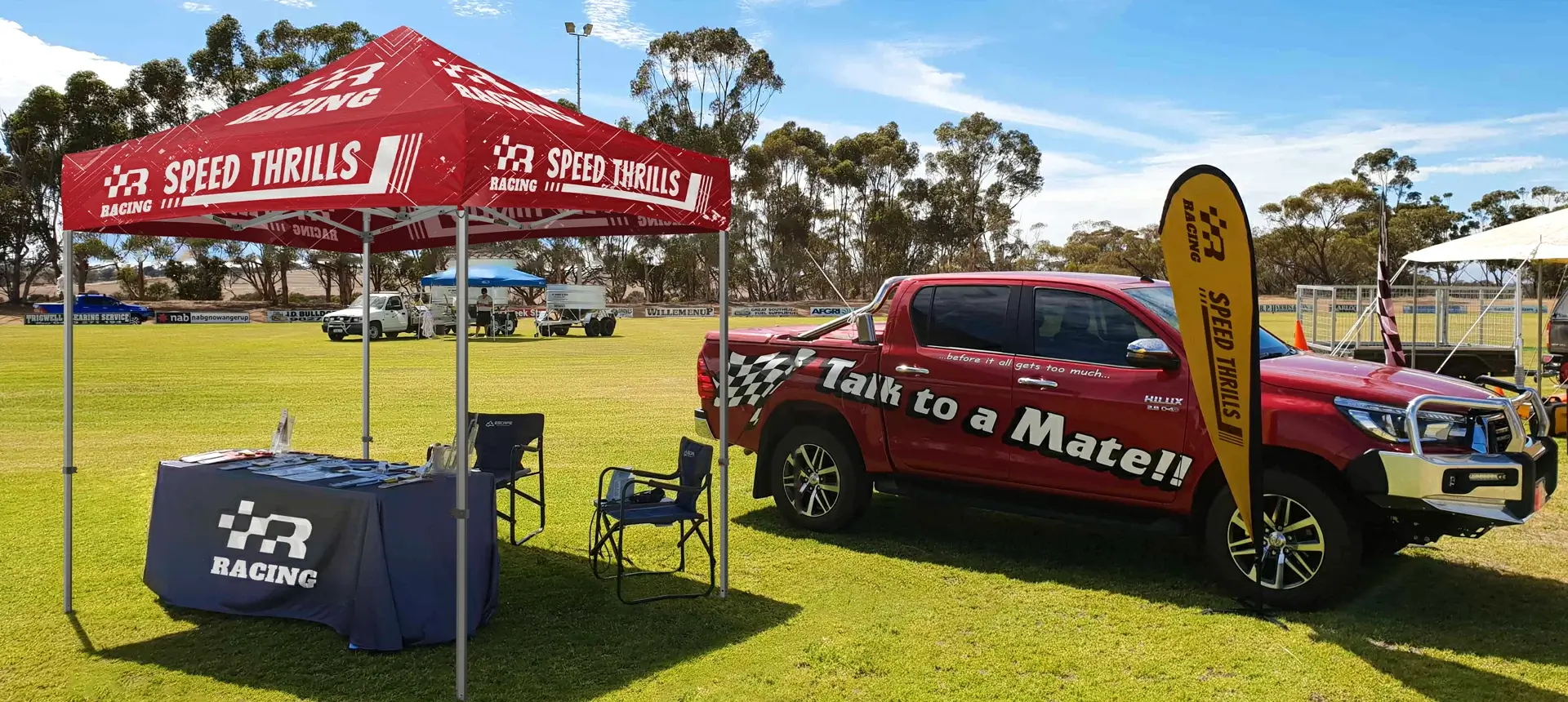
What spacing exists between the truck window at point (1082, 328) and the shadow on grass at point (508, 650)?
2263mm

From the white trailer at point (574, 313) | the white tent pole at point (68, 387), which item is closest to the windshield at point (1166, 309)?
the white tent pole at point (68, 387)

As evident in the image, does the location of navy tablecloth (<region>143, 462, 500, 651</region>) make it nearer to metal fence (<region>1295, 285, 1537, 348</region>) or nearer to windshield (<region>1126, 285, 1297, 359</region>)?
windshield (<region>1126, 285, 1297, 359</region>)

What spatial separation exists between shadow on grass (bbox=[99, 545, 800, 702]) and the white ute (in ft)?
91.8

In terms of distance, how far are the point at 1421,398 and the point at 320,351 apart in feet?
88.2

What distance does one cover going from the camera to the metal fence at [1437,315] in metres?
17.1

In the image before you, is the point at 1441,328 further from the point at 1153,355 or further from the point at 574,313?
the point at 574,313

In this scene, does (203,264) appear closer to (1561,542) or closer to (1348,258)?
(1561,542)

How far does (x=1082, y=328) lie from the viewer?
6324 mm

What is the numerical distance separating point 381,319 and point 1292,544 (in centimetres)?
3247

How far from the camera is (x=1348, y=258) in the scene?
262 ft

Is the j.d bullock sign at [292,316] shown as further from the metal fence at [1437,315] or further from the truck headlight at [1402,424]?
the truck headlight at [1402,424]

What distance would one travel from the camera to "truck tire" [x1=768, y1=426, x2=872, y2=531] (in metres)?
7.12

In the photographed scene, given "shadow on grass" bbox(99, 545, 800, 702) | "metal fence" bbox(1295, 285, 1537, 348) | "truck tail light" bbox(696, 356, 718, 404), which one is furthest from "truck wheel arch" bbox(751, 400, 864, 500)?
"metal fence" bbox(1295, 285, 1537, 348)

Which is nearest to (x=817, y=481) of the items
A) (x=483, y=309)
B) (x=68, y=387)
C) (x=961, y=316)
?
(x=961, y=316)
